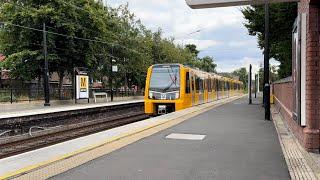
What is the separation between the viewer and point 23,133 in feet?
60.6

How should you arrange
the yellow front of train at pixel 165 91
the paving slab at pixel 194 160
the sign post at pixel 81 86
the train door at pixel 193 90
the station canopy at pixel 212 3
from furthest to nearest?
the sign post at pixel 81 86, the train door at pixel 193 90, the yellow front of train at pixel 165 91, the station canopy at pixel 212 3, the paving slab at pixel 194 160

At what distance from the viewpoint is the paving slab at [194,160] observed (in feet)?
24.2

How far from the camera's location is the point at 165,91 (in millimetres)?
23688

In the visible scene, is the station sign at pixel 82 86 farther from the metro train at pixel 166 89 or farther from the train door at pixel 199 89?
the metro train at pixel 166 89

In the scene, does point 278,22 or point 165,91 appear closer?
point 165,91

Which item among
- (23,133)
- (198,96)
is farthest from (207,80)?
(23,133)

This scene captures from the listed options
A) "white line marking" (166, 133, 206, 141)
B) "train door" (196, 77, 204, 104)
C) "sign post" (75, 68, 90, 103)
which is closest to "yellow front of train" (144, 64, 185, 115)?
"train door" (196, 77, 204, 104)

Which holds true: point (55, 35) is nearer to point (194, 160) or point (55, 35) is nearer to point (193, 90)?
point (193, 90)

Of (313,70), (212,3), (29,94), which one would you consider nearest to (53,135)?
(212,3)

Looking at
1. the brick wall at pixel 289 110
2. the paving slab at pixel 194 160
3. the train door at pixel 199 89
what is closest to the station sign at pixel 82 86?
the train door at pixel 199 89

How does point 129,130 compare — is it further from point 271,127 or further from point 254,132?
point 271,127

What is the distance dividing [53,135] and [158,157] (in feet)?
33.1

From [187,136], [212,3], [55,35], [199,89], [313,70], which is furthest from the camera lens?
[55,35]

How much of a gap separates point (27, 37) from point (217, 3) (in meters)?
29.9
